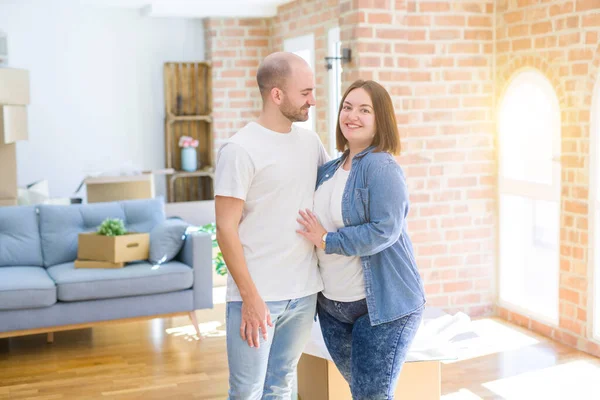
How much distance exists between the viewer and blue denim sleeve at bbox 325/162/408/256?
242 centimetres

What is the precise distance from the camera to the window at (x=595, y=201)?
4.62 meters

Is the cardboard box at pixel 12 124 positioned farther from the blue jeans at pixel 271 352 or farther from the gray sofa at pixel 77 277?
the blue jeans at pixel 271 352

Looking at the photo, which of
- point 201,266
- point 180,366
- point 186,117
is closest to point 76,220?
point 201,266

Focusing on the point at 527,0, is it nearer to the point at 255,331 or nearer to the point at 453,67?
the point at 453,67

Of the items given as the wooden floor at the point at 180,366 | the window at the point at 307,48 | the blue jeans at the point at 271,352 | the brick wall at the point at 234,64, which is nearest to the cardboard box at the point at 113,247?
the wooden floor at the point at 180,366

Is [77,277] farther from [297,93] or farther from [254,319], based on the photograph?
[297,93]

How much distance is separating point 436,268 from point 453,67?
4.67ft

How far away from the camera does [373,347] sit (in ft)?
8.16

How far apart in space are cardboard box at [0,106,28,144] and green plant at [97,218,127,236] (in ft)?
3.81

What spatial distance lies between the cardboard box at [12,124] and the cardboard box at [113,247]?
1.15 meters

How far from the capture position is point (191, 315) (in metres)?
5.31

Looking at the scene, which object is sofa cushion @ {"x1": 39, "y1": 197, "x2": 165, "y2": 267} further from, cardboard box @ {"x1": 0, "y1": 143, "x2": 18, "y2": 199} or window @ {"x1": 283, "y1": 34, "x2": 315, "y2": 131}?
window @ {"x1": 283, "y1": 34, "x2": 315, "y2": 131}

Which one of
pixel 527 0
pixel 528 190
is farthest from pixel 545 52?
pixel 528 190

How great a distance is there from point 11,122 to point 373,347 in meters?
4.35
